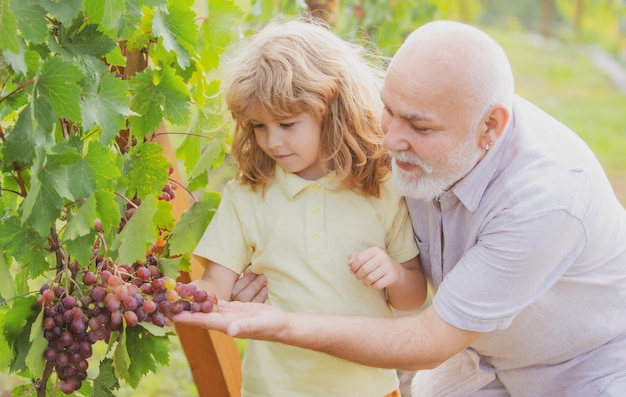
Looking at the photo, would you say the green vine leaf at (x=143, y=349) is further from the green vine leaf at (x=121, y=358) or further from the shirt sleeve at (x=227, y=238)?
the shirt sleeve at (x=227, y=238)

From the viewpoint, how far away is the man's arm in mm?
2197

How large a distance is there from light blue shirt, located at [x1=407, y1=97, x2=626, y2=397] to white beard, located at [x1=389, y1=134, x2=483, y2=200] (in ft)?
0.18

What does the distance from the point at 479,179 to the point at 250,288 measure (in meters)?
0.68

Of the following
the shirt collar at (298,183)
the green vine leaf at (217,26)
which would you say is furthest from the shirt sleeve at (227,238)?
the green vine leaf at (217,26)

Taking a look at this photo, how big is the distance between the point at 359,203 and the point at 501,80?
500 mm

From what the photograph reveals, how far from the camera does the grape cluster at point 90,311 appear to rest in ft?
6.21

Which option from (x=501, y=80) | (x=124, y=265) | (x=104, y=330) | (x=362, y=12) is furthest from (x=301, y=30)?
(x=362, y=12)

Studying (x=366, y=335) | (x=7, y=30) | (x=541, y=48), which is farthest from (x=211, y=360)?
(x=541, y=48)

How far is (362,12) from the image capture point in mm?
5191

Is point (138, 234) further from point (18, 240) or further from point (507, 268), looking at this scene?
point (507, 268)

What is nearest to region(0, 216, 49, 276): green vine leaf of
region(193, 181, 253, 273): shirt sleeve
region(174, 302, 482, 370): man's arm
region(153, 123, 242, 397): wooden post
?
region(174, 302, 482, 370): man's arm

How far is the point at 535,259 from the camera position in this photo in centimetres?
226

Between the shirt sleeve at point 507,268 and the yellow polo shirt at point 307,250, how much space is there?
239 mm

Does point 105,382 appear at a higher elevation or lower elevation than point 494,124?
lower
